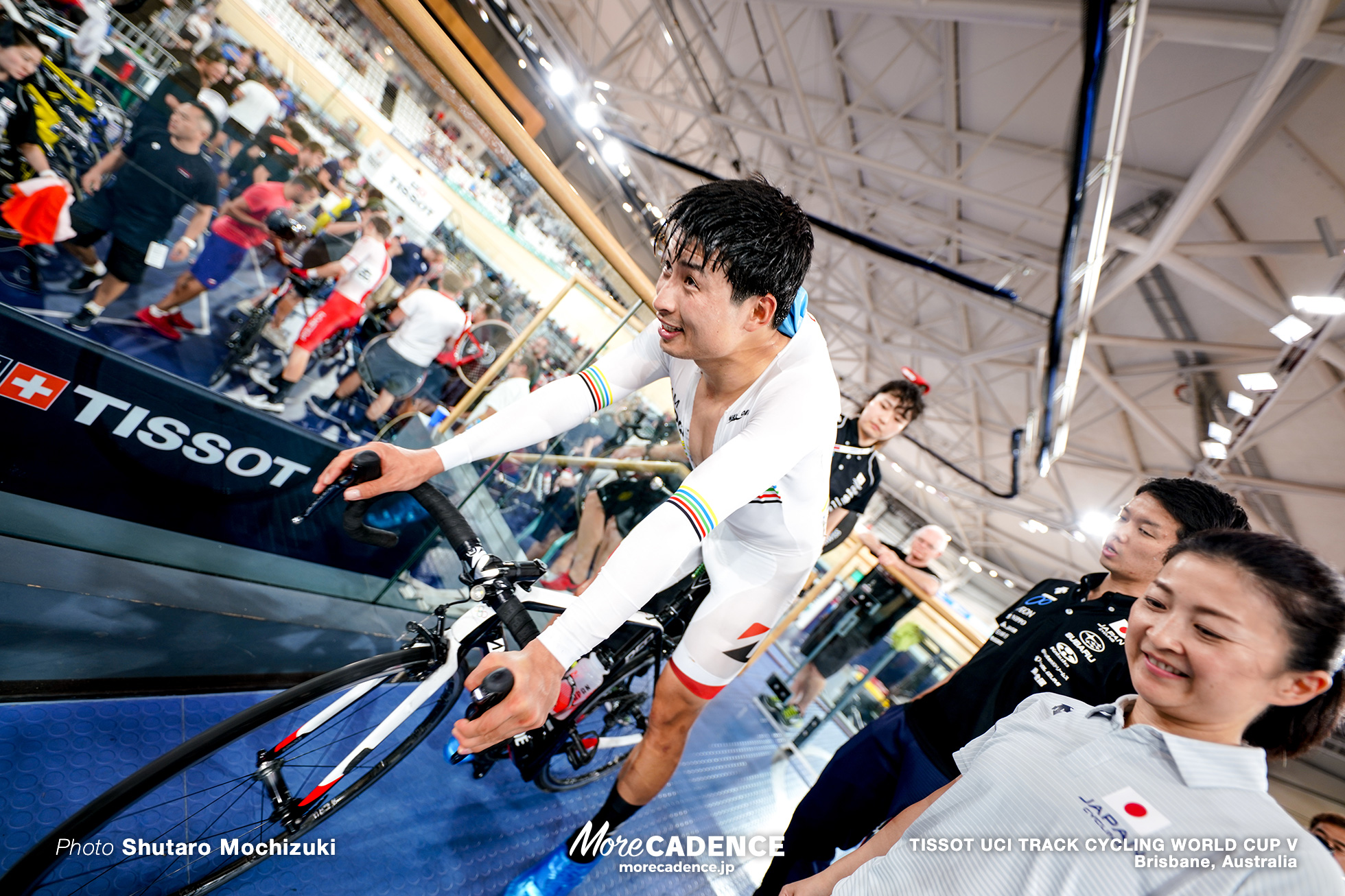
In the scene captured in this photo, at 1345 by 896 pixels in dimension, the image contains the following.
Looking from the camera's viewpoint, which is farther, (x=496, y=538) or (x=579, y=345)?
(x=579, y=345)

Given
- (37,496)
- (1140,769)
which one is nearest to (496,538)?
(37,496)

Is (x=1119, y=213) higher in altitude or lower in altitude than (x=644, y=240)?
higher

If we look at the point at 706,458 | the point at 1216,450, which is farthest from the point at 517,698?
the point at 1216,450

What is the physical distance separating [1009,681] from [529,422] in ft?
5.14

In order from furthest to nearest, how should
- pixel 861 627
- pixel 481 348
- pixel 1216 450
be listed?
1. pixel 1216 450
2. pixel 861 627
3. pixel 481 348

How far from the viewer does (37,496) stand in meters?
1.70

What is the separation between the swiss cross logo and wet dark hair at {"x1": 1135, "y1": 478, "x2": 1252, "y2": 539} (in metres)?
3.19

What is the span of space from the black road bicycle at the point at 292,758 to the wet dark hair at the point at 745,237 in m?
0.93

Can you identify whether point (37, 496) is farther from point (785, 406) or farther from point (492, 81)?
point (785, 406)

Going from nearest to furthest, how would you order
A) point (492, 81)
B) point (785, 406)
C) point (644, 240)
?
point (785, 406)
point (492, 81)
point (644, 240)

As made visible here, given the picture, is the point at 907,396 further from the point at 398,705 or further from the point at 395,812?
the point at 395,812

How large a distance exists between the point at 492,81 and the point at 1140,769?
251 centimetres

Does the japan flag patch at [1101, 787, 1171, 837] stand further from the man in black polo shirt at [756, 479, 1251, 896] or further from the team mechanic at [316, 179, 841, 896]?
the team mechanic at [316, 179, 841, 896]

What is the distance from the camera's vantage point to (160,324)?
219cm
